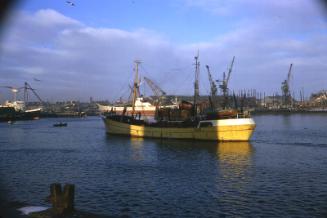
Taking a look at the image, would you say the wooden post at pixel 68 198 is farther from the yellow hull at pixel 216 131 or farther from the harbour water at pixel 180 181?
the yellow hull at pixel 216 131

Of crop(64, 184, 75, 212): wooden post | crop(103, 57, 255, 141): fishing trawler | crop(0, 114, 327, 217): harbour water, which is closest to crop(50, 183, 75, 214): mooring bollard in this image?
crop(64, 184, 75, 212): wooden post

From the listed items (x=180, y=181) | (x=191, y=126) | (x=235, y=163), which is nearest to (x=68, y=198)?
(x=180, y=181)

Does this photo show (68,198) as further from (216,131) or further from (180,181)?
(216,131)

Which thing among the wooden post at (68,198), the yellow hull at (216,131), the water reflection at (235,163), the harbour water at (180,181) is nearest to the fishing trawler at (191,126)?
the yellow hull at (216,131)

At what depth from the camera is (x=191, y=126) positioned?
50906mm

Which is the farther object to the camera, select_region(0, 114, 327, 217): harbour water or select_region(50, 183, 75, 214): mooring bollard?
select_region(0, 114, 327, 217): harbour water

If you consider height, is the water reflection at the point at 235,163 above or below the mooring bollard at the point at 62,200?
below

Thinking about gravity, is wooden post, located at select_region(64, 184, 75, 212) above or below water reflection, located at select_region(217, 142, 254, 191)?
above

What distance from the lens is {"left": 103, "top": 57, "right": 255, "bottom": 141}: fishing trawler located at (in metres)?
47.4

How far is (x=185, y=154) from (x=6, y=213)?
24280mm

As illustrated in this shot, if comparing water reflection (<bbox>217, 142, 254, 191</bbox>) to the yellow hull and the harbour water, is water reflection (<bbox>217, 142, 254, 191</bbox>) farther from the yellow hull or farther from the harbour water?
the yellow hull

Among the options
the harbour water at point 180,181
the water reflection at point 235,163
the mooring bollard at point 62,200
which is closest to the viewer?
the mooring bollard at point 62,200

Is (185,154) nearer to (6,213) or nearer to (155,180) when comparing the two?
(155,180)

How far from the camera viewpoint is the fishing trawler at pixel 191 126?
47.4 m
